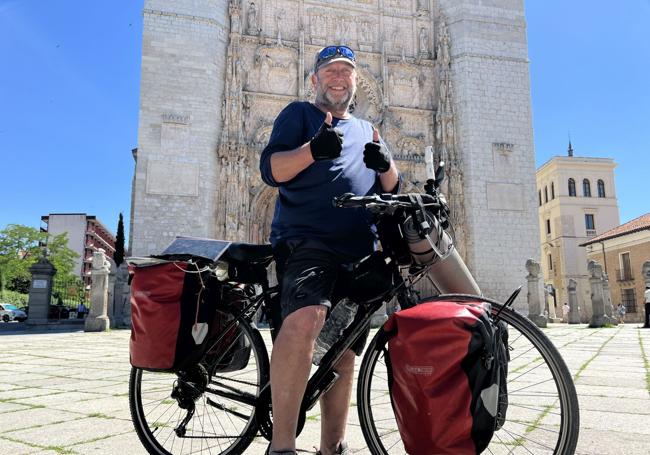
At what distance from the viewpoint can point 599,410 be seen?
2.88 m

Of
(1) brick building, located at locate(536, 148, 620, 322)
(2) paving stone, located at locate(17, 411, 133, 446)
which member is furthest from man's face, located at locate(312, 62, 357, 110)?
(1) brick building, located at locate(536, 148, 620, 322)

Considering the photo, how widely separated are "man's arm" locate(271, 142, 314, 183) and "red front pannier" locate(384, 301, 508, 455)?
2.32ft

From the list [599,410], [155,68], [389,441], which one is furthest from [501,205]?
[389,441]

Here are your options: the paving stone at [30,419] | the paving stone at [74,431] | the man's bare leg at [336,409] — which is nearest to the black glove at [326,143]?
the man's bare leg at [336,409]

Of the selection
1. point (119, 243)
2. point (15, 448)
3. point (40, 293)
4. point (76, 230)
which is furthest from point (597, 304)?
point (76, 230)

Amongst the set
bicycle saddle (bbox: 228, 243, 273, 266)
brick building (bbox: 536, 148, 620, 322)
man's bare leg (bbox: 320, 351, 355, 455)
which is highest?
brick building (bbox: 536, 148, 620, 322)

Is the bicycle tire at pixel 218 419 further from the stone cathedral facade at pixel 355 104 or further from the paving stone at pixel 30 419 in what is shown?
the stone cathedral facade at pixel 355 104

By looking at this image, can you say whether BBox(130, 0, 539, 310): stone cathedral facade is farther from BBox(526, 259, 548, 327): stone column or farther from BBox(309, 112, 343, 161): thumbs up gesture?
BBox(309, 112, 343, 161): thumbs up gesture

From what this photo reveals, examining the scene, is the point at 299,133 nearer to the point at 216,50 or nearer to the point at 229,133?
the point at 229,133

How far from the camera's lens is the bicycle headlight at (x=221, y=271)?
81.1 inches

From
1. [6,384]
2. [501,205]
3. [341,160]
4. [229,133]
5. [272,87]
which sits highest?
[272,87]

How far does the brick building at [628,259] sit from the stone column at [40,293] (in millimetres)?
26551

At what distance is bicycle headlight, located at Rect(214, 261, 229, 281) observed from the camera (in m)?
2.06

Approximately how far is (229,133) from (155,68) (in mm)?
3221
